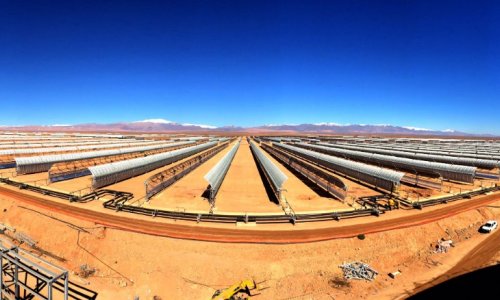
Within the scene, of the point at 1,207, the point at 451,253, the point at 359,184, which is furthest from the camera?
the point at 359,184

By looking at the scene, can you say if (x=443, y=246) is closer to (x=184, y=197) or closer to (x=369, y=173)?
(x=369, y=173)

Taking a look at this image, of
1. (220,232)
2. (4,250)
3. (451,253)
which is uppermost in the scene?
(4,250)

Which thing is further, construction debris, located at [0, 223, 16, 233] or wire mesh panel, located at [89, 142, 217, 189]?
wire mesh panel, located at [89, 142, 217, 189]

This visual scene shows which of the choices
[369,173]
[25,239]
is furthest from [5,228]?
[369,173]

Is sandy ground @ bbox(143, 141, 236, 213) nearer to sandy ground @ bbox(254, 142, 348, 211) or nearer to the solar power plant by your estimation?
the solar power plant

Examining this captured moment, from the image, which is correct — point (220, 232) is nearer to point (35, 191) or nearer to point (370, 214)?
point (370, 214)

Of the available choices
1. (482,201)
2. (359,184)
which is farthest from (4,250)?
(482,201)

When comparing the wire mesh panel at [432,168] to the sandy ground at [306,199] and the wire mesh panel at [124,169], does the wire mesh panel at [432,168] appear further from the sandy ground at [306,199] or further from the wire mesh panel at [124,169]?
the wire mesh panel at [124,169]

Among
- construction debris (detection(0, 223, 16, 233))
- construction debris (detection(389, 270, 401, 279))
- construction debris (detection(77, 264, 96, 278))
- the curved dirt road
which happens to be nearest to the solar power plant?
the curved dirt road
